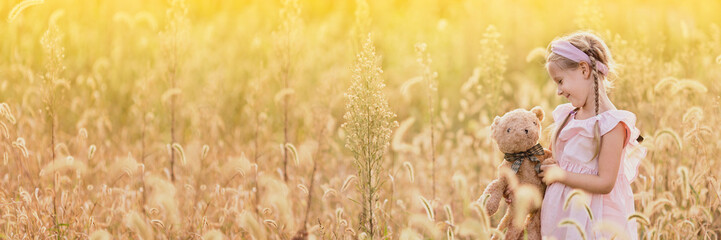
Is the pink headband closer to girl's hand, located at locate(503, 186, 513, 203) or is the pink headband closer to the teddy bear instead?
the teddy bear

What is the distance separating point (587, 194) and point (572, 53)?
1.72 ft

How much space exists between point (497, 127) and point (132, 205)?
2.22m

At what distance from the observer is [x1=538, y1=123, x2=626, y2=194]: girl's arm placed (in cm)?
280

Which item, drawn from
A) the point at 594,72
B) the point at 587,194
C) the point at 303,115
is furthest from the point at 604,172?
the point at 303,115

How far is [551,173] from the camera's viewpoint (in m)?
2.81

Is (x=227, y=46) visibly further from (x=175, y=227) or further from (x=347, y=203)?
(x=175, y=227)

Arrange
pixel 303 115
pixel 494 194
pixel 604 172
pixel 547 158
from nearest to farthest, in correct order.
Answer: pixel 604 172, pixel 494 194, pixel 547 158, pixel 303 115

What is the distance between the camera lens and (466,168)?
17.6ft

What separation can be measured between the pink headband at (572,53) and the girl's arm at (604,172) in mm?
237

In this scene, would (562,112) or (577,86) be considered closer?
(577,86)

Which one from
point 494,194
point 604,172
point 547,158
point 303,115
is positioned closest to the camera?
point 604,172

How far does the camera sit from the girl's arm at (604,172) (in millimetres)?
2799

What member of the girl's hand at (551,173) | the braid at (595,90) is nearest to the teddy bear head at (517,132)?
the girl's hand at (551,173)

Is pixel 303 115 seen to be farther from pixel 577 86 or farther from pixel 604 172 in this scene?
pixel 604 172
